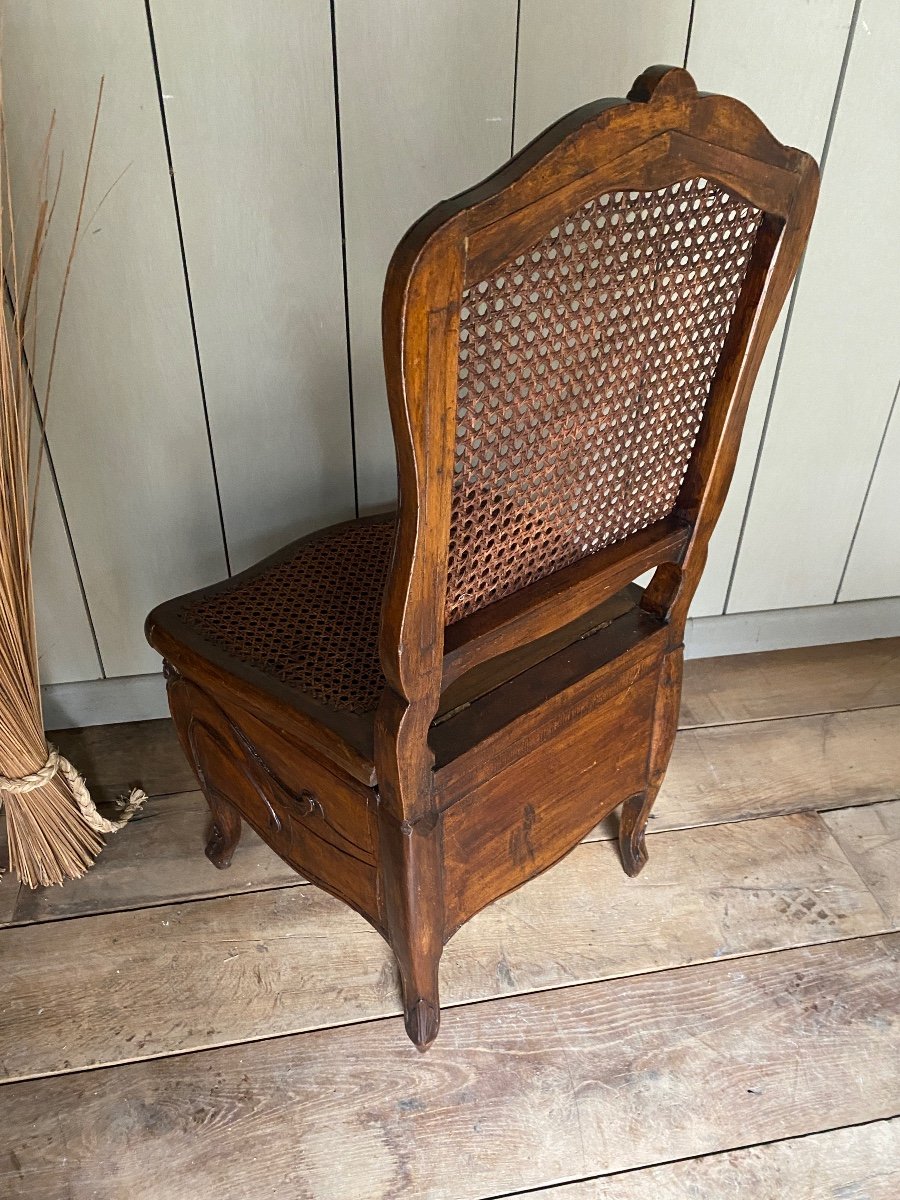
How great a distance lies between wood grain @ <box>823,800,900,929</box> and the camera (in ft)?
4.22

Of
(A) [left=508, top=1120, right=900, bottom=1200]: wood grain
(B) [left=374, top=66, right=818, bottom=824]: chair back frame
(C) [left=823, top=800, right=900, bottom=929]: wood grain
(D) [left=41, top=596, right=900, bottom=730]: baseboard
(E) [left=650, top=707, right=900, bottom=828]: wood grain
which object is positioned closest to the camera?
(B) [left=374, top=66, right=818, bottom=824]: chair back frame

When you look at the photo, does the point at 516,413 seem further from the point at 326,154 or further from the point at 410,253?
the point at 326,154

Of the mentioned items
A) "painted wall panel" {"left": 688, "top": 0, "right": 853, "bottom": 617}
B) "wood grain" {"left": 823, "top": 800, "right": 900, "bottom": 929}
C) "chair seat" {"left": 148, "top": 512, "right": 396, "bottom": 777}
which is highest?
"painted wall panel" {"left": 688, "top": 0, "right": 853, "bottom": 617}

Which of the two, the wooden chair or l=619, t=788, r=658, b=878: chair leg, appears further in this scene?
l=619, t=788, r=658, b=878: chair leg

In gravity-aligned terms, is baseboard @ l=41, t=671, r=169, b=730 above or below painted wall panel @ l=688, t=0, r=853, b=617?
below

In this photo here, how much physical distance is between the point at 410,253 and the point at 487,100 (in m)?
0.70

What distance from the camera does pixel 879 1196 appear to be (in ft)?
3.20

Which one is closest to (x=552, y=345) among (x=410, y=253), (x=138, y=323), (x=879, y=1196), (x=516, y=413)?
(x=516, y=413)

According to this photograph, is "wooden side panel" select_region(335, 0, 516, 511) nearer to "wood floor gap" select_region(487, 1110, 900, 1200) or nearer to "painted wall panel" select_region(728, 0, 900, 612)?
"painted wall panel" select_region(728, 0, 900, 612)

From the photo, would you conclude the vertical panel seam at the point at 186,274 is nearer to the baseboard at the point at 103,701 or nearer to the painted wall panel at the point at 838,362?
the baseboard at the point at 103,701

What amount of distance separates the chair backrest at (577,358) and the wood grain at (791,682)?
703mm

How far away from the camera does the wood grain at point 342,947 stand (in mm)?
1122

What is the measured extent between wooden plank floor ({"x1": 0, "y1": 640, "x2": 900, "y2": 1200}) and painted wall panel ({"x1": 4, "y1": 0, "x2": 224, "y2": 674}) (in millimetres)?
342

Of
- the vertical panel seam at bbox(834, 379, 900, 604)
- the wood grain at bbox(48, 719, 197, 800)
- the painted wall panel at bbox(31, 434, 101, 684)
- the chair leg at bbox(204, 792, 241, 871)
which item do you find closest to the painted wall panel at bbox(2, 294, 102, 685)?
the painted wall panel at bbox(31, 434, 101, 684)
